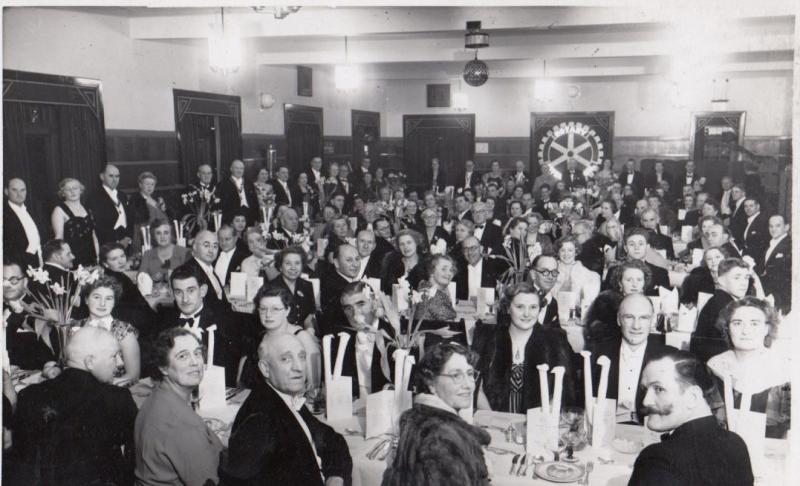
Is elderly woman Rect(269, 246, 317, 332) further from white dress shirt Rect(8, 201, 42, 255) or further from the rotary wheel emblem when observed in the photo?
the rotary wheel emblem

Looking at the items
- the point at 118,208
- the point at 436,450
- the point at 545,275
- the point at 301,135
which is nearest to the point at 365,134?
the point at 301,135

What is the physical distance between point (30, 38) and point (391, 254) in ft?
13.7

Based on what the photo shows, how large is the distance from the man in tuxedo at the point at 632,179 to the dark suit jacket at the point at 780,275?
774cm

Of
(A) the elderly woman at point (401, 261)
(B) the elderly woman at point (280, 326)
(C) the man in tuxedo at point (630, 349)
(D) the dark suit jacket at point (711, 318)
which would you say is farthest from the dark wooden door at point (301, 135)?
(C) the man in tuxedo at point (630, 349)

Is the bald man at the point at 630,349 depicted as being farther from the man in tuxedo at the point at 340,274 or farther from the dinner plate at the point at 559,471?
the man in tuxedo at the point at 340,274

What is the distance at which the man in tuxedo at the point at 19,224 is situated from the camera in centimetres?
595

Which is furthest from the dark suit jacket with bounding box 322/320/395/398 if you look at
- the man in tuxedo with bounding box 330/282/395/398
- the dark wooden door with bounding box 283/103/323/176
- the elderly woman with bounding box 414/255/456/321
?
the dark wooden door with bounding box 283/103/323/176

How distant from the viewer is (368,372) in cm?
362

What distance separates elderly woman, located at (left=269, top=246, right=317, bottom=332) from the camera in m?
4.87

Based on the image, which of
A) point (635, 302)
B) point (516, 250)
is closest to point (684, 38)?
point (516, 250)

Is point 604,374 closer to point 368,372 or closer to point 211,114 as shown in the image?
point 368,372

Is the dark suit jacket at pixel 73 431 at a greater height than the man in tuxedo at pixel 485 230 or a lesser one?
lesser

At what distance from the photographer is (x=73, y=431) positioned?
2490 millimetres

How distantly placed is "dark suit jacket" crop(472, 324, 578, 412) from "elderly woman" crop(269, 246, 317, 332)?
1535mm
